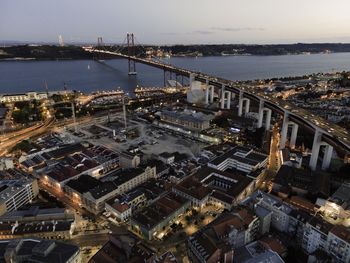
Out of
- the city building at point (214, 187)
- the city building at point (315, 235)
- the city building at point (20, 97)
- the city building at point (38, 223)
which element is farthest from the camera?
the city building at point (20, 97)

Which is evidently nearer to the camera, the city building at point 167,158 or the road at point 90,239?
the road at point 90,239

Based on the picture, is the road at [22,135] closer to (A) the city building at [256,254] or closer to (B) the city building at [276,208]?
(B) the city building at [276,208]

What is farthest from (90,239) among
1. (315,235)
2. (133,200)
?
(315,235)

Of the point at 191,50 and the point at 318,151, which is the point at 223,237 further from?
the point at 191,50

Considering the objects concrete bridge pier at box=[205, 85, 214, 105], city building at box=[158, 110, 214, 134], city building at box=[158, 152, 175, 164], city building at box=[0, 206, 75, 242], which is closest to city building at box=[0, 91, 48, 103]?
city building at box=[158, 110, 214, 134]

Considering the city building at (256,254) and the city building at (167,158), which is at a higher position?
the city building at (256,254)

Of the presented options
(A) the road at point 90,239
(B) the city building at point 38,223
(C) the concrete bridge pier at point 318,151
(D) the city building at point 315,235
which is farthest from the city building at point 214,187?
(B) the city building at point 38,223

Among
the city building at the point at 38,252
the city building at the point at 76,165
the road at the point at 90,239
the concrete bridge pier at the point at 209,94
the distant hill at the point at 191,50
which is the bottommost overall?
the road at the point at 90,239

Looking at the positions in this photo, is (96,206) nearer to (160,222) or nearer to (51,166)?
(160,222)
